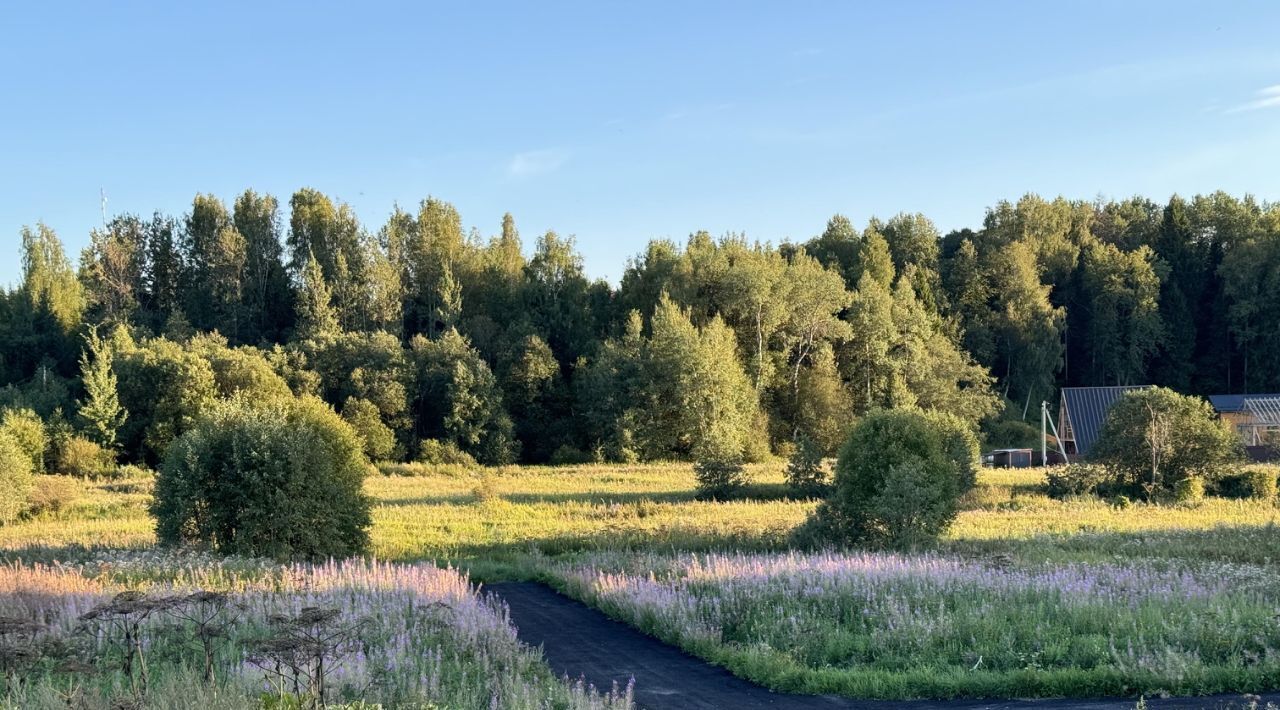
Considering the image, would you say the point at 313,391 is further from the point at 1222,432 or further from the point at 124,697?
the point at 124,697

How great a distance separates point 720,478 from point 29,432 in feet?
126

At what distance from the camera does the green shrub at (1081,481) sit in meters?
36.0

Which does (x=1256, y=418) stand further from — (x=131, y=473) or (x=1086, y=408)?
(x=131, y=473)

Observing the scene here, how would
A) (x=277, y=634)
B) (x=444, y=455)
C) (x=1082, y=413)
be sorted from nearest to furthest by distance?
(x=277, y=634)
(x=444, y=455)
(x=1082, y=413)

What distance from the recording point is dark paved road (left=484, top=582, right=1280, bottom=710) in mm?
8961

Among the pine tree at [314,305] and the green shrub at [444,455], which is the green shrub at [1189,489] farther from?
the pine tree at [314,305]

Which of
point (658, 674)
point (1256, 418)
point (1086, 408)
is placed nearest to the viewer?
point (658, 674)

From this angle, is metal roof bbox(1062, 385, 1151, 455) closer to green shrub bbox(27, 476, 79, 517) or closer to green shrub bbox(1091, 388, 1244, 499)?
green shrub bbox(1091, 388, 1244, 499)

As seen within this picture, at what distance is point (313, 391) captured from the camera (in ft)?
186

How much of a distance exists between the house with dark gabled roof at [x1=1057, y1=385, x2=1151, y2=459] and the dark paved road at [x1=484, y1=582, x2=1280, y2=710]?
54.1 m

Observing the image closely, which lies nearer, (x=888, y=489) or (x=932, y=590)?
(x=932, y=590)

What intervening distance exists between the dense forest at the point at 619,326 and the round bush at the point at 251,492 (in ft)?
109

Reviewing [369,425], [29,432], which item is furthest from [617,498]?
[29,432]

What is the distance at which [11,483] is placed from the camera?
34469 mm
